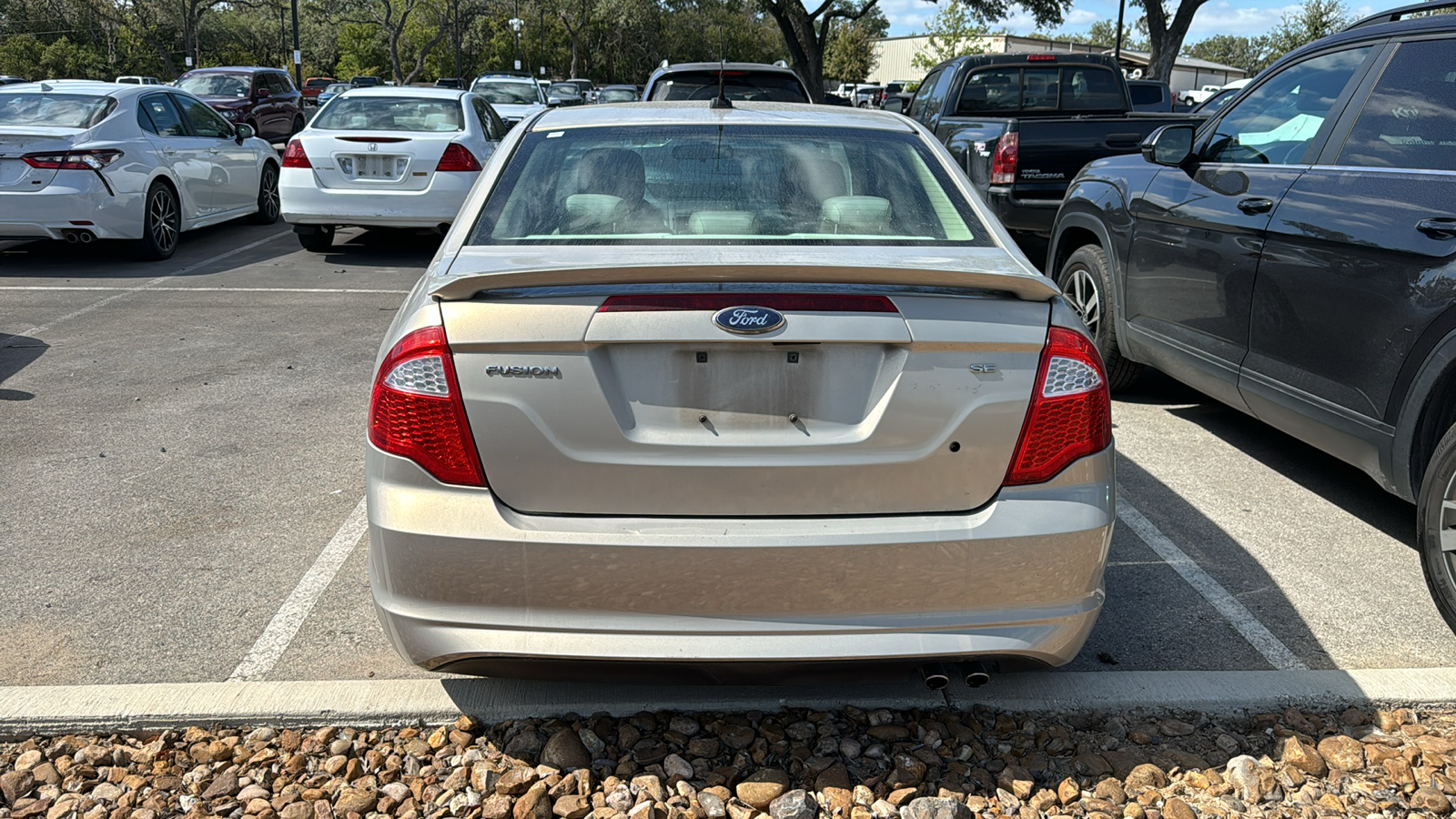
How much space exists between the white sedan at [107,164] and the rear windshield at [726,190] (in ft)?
25.7

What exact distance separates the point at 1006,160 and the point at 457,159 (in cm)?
486

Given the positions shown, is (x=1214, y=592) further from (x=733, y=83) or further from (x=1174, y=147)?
(x=733, y=83)

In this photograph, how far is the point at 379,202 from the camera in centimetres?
1073

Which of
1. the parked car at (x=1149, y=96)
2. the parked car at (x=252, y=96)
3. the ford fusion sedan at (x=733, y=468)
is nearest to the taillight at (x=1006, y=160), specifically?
the parked car at (x=1149, y=96)

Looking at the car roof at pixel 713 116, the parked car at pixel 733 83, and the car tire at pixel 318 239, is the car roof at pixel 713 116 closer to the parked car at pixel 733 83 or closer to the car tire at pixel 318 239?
the parked car at pixel 733 83

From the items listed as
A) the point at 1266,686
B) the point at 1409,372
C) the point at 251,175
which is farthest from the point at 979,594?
the point at 251,175

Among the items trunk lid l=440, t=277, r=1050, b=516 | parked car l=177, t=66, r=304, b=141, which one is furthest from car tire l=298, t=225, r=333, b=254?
parked car l=177, t=66, r=304, b=141

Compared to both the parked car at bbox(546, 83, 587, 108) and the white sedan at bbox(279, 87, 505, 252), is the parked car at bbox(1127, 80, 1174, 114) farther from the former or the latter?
the white sedan at bbox(279, 87, 505, 252)

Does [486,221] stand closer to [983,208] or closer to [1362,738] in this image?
[983,208]

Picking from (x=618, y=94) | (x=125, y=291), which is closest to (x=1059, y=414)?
(x=125, y=291)

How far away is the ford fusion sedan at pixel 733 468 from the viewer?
2654mm

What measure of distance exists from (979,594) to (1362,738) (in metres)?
1.24

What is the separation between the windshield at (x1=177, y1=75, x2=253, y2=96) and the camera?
24750mm

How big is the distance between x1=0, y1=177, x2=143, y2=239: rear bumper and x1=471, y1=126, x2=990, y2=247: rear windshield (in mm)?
7794
